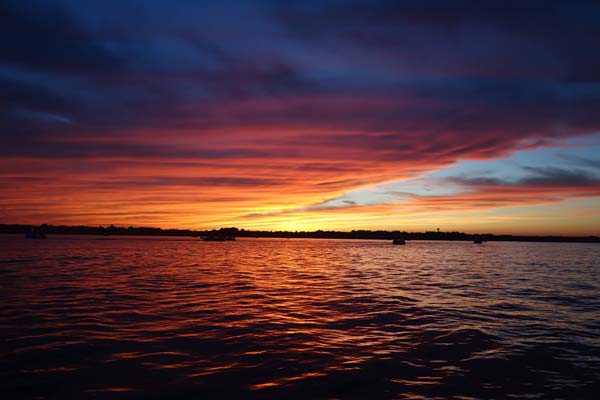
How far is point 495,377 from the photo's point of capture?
39.8 ft

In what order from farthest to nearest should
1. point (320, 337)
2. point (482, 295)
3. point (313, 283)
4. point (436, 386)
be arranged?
point (313, 283) → point (482, 295) → point (320, 337) → point (436, 386)

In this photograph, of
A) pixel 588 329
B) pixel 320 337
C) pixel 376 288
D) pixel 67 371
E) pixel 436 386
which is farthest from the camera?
pixel 376 288

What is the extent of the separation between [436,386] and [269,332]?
781 cm

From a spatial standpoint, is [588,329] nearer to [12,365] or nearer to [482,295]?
[482,295]

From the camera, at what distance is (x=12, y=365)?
12.4 metres

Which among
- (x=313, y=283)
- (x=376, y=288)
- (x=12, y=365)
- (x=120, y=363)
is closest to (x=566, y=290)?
(x=376, y=288)

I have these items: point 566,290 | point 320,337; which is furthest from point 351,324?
point 566,290

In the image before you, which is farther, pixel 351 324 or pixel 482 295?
pixel 482 295

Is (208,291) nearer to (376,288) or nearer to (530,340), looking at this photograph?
(376,288)

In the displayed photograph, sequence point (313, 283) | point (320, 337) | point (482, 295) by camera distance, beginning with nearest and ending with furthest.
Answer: point (320, 337) < point (482, 295) < point (313, 283)

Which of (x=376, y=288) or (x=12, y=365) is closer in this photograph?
(x=12, y=365)

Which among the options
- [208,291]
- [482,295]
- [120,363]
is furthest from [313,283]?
[120,363]

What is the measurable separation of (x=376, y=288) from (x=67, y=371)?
24.0 metres

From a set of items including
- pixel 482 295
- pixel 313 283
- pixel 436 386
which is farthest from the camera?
pixel 313 283
